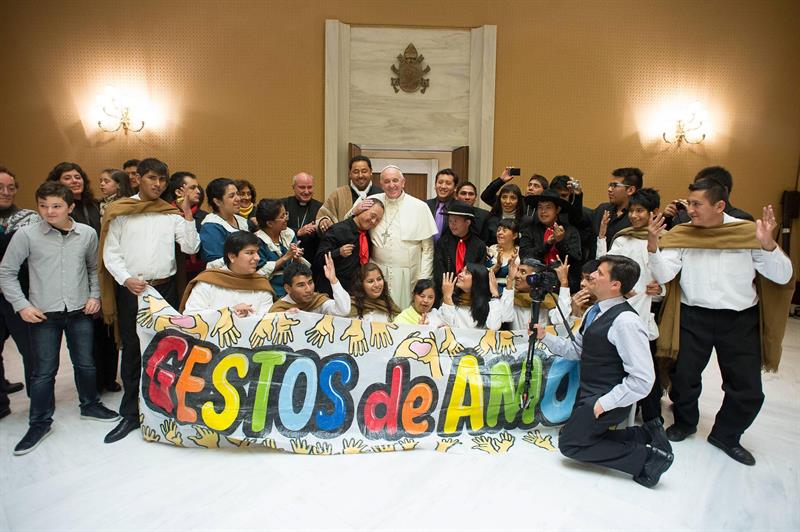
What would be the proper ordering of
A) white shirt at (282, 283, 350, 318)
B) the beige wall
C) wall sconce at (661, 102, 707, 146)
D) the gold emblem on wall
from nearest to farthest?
white shirt at (282, 283, 350, 318), the beige wall, the gold emblem on wall, wall sconce at (661, 102, 707, 146)

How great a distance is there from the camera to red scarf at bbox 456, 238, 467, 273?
3521mm

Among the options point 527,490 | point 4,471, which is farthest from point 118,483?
point 527,490

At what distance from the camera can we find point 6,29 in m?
5.77

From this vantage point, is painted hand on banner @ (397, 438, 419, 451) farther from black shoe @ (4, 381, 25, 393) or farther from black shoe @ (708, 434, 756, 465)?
black shoe @ (4, 381, 25, 393)

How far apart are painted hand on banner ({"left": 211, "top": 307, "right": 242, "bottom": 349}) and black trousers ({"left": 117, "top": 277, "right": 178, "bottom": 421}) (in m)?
0.55

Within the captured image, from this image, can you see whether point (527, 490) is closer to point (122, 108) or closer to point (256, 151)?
point (256, 151)

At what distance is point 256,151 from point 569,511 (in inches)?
208

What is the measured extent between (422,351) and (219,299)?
1.24 meters

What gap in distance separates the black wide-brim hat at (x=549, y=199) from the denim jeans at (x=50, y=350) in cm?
310

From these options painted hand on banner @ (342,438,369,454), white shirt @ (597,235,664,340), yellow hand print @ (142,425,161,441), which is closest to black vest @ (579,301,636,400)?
white shirt @ (597,235,664,340)

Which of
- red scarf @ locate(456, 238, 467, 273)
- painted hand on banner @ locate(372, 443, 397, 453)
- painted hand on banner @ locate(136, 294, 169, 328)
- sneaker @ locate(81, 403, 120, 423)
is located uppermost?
red scarf @ locate(456, 238, 467, 273)

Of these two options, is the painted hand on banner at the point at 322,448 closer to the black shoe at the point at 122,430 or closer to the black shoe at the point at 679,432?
the black shoe at the point at 122,430

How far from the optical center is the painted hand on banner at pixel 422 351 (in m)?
2.86

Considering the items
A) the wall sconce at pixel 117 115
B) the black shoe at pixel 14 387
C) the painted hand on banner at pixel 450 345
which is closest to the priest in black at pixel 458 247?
the painted hand on banner at pixel 450 345
